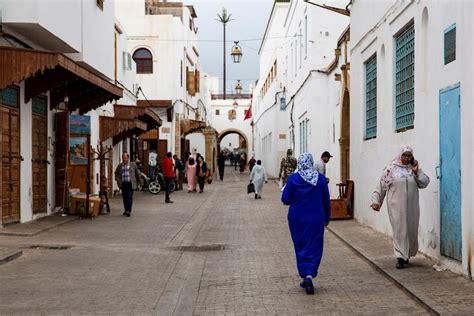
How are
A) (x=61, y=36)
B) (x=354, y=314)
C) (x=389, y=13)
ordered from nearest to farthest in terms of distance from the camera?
(x=354, y=314) < (x=389, y=13) < (x=61, y=36)

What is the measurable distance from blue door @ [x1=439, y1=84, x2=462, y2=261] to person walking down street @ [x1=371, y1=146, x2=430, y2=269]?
308 millimetres

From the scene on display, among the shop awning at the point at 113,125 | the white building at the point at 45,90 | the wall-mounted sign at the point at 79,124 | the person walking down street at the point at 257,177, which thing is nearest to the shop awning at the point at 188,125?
the person walking down street at the point at 257,177

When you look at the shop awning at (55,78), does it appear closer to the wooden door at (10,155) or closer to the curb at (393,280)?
the wooden door at (10,155)

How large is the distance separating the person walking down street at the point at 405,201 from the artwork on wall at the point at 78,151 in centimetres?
959

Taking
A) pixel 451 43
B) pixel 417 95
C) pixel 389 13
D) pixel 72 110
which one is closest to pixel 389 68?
pixel 389 13

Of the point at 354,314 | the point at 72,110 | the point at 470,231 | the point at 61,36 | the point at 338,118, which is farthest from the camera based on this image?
the point at 338,118

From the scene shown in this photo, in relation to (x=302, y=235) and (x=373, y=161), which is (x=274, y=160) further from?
(x=302, y=235)

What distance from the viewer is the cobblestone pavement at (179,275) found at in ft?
22.7

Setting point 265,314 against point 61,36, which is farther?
point 61,36

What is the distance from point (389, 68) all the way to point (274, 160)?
101 ft

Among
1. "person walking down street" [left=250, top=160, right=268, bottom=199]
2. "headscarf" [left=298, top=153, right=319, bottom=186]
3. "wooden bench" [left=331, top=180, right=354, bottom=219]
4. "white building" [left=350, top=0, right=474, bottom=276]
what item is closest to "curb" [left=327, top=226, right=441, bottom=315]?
"white building" [left=350, top=0, right=474, bottom=276]

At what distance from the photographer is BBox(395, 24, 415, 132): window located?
10.4m

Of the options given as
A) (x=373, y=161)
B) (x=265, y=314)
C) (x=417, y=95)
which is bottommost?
(x=265, y=314)

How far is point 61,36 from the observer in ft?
47.5
